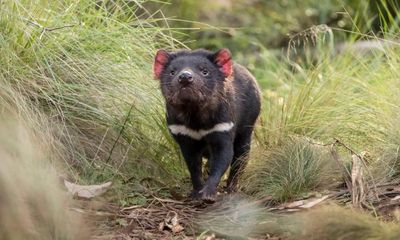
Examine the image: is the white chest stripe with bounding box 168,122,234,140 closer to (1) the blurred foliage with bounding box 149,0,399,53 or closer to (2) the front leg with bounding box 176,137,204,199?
(2) the front leg with bounding box 176,137,204,199

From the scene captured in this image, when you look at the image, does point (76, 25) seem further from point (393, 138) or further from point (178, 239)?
point (393, 138)

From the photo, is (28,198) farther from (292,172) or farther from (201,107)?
(292,172)

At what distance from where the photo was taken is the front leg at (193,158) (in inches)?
207

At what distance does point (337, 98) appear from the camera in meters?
6.07

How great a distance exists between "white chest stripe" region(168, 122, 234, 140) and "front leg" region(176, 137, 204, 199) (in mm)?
48

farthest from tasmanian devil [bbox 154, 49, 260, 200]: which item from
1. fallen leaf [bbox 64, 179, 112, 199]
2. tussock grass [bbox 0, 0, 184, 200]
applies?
fallen leaf [bbox 64, 179, 112, 199]

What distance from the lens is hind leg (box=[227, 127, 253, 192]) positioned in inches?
218

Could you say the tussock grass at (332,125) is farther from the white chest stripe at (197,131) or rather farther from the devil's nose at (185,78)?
the devil's nose at (185,78)

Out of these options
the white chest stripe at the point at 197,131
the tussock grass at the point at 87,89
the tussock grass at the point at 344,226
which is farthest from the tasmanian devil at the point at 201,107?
the tussock grass at the point at 344,226

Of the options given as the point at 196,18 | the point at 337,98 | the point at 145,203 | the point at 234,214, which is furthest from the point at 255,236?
the point at 196,18

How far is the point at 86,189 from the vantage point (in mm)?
4734

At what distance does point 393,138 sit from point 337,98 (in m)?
0.92

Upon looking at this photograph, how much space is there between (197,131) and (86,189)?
0.80m

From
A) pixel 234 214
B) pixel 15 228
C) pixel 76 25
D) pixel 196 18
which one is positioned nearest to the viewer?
pixel 15 228
